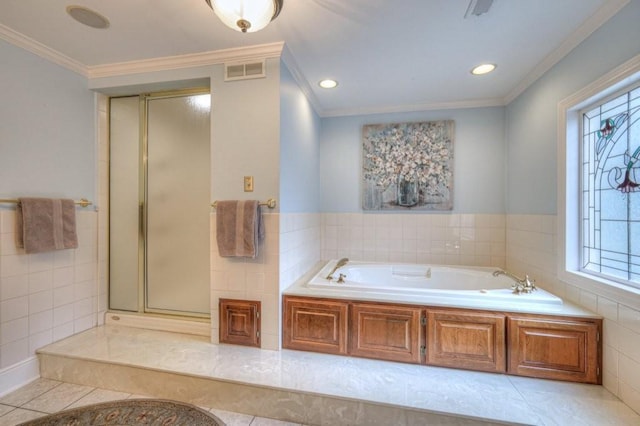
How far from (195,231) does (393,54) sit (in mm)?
2109

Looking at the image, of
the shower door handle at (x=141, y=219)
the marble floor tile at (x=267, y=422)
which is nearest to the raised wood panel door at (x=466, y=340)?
the marble floor tile at (x=267, y=422)

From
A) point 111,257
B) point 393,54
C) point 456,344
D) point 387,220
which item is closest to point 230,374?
point 456,344

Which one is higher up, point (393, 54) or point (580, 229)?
point (393, 54)

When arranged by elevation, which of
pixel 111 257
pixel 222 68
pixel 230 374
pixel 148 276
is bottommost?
pixel 230 374

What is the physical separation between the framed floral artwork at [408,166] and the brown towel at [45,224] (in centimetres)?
261

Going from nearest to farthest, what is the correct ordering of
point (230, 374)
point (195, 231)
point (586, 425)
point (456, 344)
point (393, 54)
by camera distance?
point (586, 425) < point (230, 374) < point (456, 344) < point (393, 54) < point (195, 231)

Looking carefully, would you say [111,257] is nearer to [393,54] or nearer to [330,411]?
[330,411]

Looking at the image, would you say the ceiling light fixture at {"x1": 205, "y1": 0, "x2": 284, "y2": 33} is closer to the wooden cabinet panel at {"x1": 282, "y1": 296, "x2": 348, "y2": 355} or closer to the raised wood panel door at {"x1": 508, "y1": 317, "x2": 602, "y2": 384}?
the wooden cabinet panel at {"x1": 282, "y1": 296, "x2": 348, "y2": 355}

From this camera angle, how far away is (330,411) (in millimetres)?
1525

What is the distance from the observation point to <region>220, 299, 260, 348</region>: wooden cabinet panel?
79.4 inches

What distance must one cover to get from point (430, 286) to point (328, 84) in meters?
2.17

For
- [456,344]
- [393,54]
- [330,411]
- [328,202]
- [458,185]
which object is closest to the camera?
[330,411]

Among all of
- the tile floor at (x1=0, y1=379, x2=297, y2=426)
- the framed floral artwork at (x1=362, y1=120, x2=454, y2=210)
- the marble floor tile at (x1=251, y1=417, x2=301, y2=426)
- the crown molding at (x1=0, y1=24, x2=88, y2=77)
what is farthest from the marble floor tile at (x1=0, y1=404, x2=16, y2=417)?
the framed floral artwork at (x1=362, y1=120, x2=454, y2=210)

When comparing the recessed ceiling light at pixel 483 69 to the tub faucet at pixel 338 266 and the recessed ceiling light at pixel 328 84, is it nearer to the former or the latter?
the recessed ceiling light at pixel 328 84
